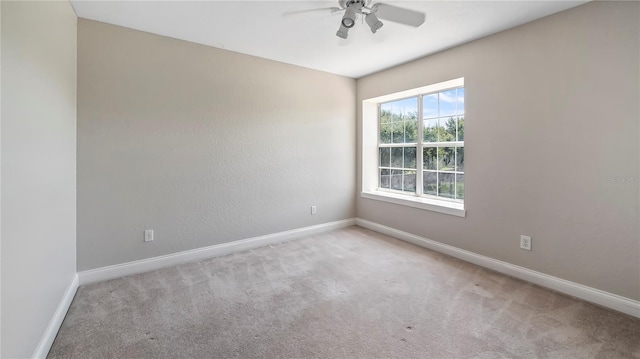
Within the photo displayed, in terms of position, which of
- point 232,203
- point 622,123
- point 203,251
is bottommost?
point 203,251

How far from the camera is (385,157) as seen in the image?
14.7 feet

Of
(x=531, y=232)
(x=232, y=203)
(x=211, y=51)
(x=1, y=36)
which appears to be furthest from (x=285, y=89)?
(x=531, y=232)

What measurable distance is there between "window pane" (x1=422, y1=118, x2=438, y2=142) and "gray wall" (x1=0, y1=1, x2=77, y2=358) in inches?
145

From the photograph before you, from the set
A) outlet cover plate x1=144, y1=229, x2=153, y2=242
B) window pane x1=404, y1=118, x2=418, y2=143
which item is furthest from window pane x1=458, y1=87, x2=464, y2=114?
outlet cover plate x1=144, y1=229, x2=153, y2=242

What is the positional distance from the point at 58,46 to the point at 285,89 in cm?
223

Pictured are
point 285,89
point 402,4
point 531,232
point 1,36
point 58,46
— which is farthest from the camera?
point 285,89

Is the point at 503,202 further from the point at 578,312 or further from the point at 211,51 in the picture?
the point at 211,51

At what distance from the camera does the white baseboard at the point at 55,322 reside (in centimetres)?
157

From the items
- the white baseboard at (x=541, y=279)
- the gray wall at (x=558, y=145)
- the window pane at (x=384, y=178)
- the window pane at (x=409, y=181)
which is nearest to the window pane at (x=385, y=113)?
the window pane at (x=384, y=178)

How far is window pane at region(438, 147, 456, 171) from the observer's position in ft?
11.3

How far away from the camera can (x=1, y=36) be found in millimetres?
1226

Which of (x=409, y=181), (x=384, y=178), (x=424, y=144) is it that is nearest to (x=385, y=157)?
(x=384, y=178)

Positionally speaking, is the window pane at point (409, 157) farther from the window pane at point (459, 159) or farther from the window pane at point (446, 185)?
the window pane at point (459, 159)

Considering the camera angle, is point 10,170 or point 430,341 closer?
point 10,170
